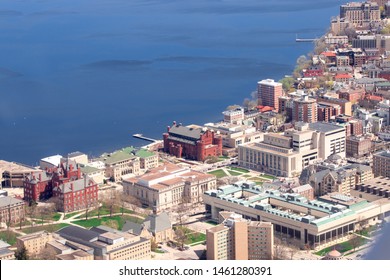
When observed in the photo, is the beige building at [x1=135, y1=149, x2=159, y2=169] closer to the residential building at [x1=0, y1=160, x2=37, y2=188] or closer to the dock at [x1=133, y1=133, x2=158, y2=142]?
the residential building at [x1=0, y1=160, x2=37, y2=188]

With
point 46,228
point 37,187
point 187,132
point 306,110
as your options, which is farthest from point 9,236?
point 306,110

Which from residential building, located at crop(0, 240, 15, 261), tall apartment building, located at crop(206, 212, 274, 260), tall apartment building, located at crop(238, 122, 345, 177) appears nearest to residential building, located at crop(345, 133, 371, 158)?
tall apartment building, located at crop(238, 122, 345, 177)

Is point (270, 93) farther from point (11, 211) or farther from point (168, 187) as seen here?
point (11, 211)

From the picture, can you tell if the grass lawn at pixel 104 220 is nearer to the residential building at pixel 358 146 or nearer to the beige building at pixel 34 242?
the beige building at pixel 34 242

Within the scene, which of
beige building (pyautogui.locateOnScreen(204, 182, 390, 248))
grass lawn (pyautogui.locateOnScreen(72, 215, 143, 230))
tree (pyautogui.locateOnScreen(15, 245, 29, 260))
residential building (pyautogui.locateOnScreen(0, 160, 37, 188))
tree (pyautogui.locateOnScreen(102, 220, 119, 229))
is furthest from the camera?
residential building (pyautogui.locateOnScreen(0, 160, 37, 188))

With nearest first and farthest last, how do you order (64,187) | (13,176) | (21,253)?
(21,253), (64,187), (13,176)

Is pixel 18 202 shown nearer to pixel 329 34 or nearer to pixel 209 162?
pixel 209 162
